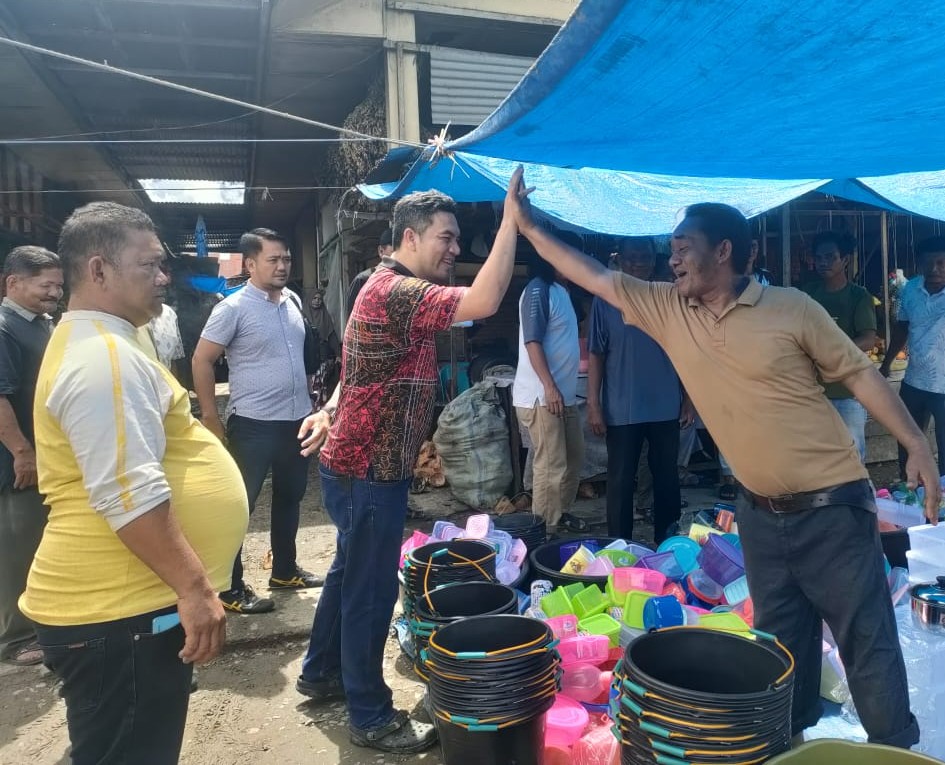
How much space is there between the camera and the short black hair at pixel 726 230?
6.97 feet

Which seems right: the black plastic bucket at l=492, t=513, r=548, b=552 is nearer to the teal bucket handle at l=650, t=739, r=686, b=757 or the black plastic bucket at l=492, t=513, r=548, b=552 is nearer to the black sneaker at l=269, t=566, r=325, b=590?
the black sneaker at l=269, t=566, r=325, b=590

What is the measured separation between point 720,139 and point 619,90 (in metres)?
0.68

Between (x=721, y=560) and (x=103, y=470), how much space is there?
2822 millimetres

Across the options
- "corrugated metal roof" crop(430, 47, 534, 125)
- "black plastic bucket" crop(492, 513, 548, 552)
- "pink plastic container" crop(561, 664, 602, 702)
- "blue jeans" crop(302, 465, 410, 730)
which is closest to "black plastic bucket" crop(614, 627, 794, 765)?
"pink plastic container" crop(561, 664, 602, 702)

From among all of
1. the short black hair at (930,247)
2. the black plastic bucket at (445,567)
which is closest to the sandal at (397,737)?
the black plastic bucket at (445,567)

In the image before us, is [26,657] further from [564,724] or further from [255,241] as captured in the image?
[564,724]

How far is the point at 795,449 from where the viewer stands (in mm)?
2006

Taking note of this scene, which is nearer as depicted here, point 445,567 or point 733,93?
point 733,93

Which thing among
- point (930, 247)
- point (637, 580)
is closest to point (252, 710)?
point (637, 580)

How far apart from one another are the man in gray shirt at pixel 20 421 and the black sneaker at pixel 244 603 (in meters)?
0.92

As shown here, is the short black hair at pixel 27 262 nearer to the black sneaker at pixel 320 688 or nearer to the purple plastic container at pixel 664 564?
the black sneaker at pixel 320 688

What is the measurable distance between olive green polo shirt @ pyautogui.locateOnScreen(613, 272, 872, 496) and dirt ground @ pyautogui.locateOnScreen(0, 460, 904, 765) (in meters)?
1.69

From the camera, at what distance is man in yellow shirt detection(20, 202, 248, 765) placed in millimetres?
1412

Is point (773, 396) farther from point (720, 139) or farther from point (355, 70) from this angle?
point (355, 70)
